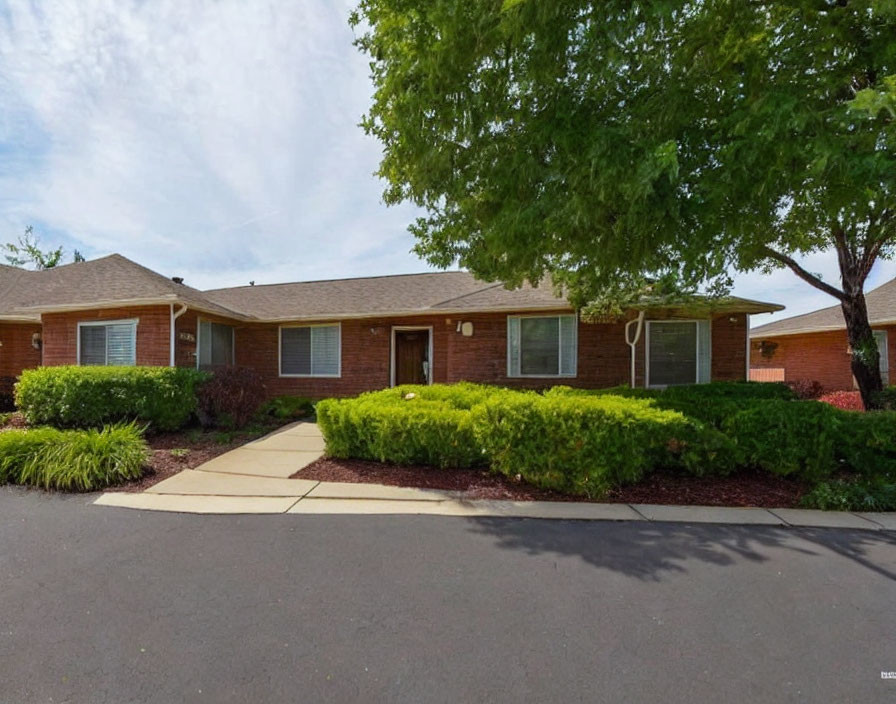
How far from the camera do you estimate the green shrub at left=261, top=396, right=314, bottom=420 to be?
10.5m

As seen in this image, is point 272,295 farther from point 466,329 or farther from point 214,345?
point 466,329

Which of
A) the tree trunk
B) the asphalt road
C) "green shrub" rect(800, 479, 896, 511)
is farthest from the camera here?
the tree trunk

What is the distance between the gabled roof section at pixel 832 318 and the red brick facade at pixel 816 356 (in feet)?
1.39

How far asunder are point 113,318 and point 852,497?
14.0 meters

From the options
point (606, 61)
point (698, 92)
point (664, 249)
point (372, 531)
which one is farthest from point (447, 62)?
point (372, 531)

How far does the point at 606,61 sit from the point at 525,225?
1.88 metres

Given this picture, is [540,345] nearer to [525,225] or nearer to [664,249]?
[664,249]

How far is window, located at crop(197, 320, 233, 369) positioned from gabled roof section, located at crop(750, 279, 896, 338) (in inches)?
757

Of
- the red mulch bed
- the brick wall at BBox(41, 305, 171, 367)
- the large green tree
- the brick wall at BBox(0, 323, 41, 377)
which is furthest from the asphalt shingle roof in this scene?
the red mulch bed

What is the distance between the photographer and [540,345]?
10.8m

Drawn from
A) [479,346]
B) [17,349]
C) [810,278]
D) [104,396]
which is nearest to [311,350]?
[479,346]

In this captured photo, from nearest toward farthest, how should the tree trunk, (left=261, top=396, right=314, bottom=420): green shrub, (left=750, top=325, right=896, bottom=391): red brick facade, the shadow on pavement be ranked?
the shadow on pavement → the tree trunk → (left=261, top=396, right=314, bottom=420): green shrub → (left=750, top=325, right=896, bottom=391): red brick facade

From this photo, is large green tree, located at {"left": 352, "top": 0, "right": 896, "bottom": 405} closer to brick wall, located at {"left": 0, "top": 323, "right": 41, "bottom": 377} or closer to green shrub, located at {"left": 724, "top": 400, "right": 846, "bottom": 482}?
green shrub, located at {"left": 724, "top": 400, "right": 846, "bottom": 482}

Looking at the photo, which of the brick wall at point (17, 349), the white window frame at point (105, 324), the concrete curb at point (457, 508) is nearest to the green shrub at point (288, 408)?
the white window frame at point (105, 324)
